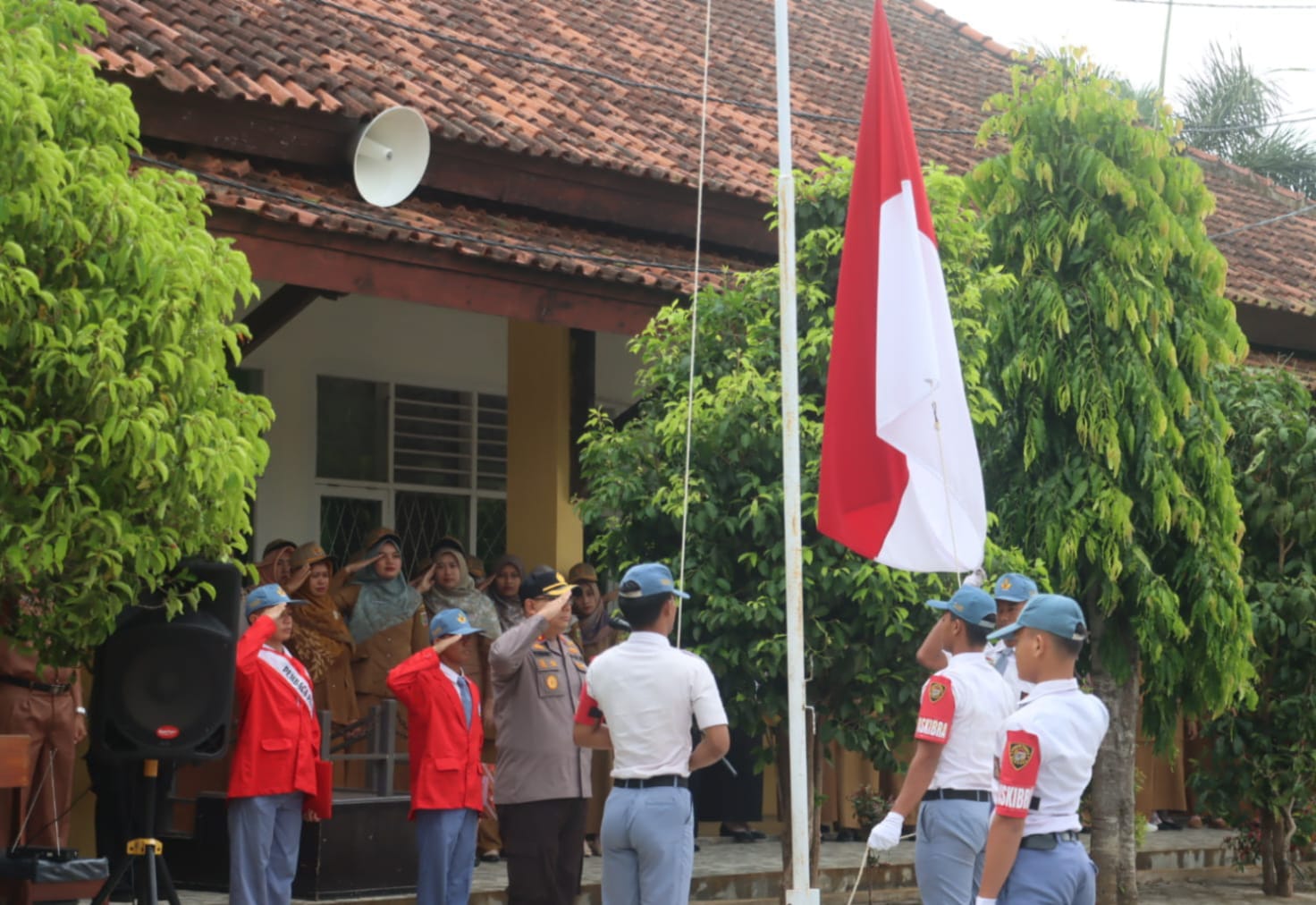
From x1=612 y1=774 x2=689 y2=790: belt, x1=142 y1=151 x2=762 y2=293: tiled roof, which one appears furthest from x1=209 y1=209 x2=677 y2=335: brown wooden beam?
x1=612 y1=774 x2=689 y2=790: belt

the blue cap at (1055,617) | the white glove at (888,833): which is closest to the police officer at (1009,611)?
the white glove at (888,833)

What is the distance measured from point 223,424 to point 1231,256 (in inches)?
536

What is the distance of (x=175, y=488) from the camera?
23.5 ft

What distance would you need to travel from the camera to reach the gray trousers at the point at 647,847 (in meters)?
7.07

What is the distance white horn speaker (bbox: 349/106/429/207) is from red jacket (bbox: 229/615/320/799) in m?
3.47

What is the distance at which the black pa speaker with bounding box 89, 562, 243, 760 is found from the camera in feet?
25.9

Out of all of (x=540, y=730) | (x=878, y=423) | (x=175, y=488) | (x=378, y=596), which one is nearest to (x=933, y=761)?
(x=878, y=423)

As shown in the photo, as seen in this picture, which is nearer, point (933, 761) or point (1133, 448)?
point (933, 761)

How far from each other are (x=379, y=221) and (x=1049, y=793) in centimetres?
688

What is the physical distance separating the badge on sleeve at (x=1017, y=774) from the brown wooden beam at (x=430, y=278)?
6.31m

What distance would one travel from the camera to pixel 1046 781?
5.60 metres

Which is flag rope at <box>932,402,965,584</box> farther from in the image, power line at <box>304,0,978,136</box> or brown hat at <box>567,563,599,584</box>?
power line at <box>304,0,978,136</box>

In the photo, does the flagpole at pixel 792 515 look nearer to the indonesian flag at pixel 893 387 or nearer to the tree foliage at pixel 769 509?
the indonesian flag at pixel 893 387

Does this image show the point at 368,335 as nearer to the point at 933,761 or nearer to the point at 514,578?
the point at 514,578
